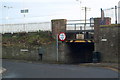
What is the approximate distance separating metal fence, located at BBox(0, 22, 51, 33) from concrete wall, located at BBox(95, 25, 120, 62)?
901 centimetres

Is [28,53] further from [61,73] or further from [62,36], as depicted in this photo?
[61,73]

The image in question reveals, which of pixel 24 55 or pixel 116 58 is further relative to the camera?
pixel 24 55

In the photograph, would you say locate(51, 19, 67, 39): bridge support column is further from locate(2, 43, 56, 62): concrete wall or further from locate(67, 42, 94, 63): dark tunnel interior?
locate(2, 43, 56, 62): concrete wall

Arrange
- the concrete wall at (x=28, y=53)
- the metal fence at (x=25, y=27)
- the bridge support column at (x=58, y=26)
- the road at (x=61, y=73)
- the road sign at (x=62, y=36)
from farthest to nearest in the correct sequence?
the metal fence at (x=25, y=27) < the bridge support column at (x=58, y=26) < the road sign at (x=62, y=36) < the concrete wall at (x=28, y=53) < the road at (x=61, y=73)

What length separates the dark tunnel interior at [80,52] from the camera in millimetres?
28566

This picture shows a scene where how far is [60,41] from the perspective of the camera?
27.4m

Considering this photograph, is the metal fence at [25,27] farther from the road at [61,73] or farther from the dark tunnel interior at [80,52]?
the road at [61,73]

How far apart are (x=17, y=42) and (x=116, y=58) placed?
14088 mm

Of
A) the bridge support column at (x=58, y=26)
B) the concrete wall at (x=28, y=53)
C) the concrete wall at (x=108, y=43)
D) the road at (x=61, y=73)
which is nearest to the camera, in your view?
the road at (x=61, y=73)

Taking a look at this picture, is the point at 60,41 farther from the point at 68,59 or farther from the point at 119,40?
the point at 119,40

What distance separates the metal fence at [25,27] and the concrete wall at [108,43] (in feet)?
29.6

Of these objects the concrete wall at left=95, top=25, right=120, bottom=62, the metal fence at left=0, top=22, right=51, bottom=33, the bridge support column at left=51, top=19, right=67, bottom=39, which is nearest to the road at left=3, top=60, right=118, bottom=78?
the concrete wall at left=95, top=25, right=120, bottom=62

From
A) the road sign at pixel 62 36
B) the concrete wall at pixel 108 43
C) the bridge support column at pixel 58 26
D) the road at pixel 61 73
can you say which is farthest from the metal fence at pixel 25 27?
the road at pixel 61 73

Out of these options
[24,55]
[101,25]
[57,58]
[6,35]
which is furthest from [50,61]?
[6,35]
